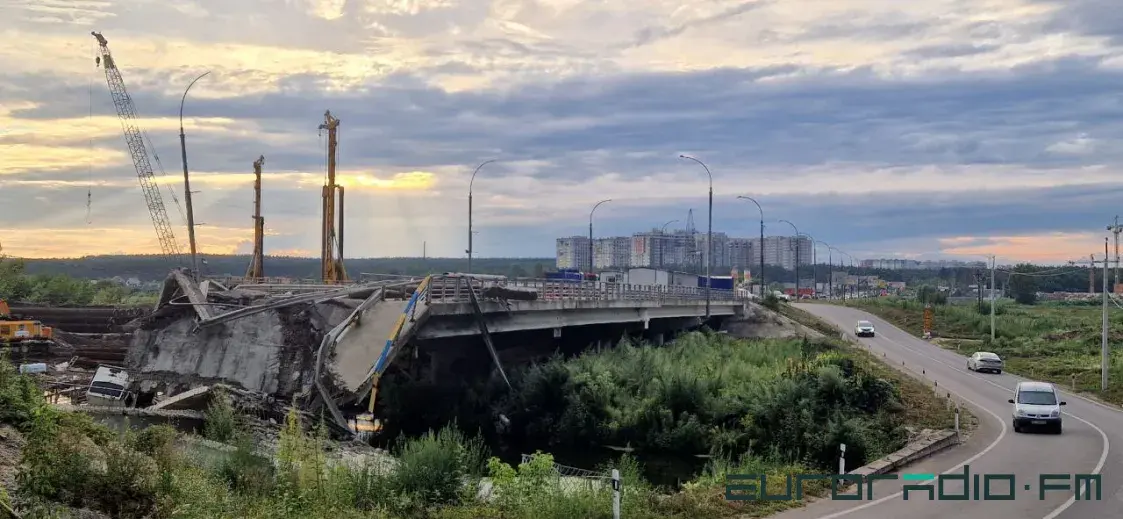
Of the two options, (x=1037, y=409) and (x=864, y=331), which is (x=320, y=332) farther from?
(x=864, y=331)

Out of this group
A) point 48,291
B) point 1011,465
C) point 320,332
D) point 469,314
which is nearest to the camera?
point 1011,465

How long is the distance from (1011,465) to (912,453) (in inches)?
103

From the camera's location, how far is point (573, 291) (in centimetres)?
5372

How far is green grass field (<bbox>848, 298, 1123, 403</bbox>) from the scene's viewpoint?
172 feet

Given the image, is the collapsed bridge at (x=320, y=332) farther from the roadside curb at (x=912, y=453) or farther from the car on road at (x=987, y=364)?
the car on road at (x=987, y=364)

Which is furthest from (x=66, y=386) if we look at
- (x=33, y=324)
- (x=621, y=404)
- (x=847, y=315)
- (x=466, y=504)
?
(x=847, y=315)

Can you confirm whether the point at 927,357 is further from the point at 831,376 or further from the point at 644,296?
the point at 831,376

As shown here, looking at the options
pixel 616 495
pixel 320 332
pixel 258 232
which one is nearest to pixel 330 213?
pixel 258 232

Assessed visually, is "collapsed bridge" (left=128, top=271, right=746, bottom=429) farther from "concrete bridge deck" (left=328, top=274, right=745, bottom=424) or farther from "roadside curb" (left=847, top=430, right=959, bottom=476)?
"roadside curb" (left=847, top=430, right=959, bottom=476)

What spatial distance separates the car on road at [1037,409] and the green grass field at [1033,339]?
14.0 meters

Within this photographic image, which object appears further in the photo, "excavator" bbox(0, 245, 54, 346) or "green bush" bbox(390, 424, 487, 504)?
"excavator" bbox(0, 245, 54, 346)

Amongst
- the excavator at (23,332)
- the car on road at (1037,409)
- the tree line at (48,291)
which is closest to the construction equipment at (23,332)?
the excavator at (23,332)

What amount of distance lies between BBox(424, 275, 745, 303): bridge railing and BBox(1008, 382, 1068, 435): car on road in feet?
71.0

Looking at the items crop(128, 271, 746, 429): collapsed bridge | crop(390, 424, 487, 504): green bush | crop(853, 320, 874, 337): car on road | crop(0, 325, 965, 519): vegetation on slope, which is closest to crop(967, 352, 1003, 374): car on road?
crop(0, 325, 965, 519): vegetation on slope
